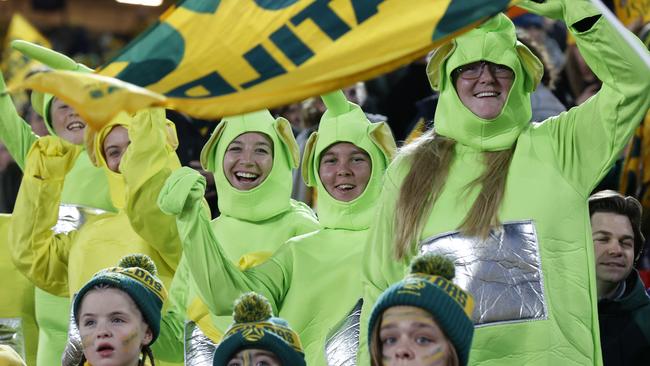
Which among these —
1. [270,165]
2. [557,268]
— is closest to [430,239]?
[557,268]

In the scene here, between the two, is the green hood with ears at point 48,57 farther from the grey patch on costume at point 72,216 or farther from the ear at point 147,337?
the ear at point 147,337

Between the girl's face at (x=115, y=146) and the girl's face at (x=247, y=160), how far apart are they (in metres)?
0.54

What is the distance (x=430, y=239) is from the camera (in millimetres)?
5512

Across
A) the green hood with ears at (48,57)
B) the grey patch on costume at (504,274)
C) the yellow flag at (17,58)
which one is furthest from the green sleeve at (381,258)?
the yellow flag at (17,58)

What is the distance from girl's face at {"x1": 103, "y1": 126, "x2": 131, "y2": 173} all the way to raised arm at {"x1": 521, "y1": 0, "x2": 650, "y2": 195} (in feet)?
8.79

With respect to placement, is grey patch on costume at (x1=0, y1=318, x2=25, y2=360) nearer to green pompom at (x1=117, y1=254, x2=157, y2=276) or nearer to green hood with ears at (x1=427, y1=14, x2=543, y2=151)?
green pompom at (x1=117, y1=254, x2=157, y2=276)

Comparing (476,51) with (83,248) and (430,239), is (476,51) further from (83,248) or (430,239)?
(83,248)

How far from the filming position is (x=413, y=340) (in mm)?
4836

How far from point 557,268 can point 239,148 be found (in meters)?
2.38

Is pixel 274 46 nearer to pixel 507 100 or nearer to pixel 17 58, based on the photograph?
pixel 507 100

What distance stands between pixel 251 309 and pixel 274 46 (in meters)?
1.09

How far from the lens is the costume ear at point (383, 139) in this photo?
703 centimetres

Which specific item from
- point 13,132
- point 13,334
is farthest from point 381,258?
point 13,132

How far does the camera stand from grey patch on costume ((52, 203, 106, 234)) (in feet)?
26.5
